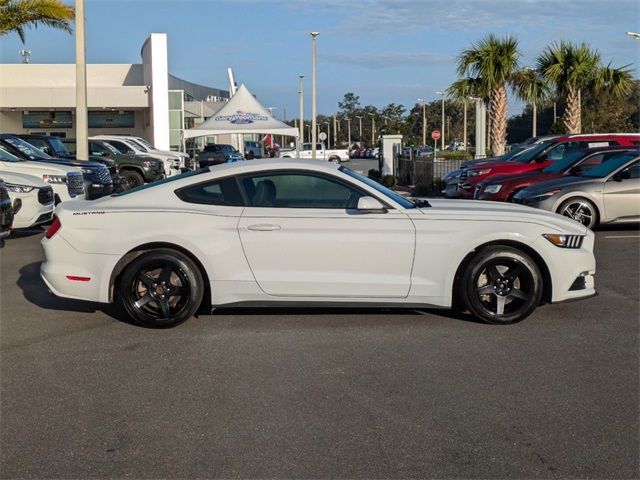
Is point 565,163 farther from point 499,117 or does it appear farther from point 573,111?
point 573,111

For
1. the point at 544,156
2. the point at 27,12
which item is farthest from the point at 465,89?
the point at 27,12

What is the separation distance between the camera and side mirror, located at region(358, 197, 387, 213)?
6.83 meters

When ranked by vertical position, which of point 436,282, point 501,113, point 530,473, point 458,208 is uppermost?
point 501,113

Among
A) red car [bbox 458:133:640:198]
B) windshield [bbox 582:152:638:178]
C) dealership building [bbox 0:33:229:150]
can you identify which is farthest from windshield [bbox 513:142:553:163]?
dealership building [bbox 0:33:229:150]

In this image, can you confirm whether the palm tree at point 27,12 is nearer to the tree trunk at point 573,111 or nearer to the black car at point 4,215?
the black car at point 4,215

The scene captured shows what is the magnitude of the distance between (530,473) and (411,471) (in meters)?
0.61

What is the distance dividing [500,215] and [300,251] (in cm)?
181

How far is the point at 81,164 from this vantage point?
1808cm

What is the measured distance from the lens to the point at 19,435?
4.67m

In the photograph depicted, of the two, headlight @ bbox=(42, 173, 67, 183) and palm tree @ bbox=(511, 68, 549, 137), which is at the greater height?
palm tree @ bbox=(511, 68, 549, 137)

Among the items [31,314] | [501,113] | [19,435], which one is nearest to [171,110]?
[501,113]

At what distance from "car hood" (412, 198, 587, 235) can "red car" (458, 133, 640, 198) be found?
1127cm

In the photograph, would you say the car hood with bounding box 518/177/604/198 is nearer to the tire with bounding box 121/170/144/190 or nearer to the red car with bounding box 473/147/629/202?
the red car with bounding box 473/147/629/202

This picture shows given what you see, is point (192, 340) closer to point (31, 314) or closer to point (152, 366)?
point (152, 366)
